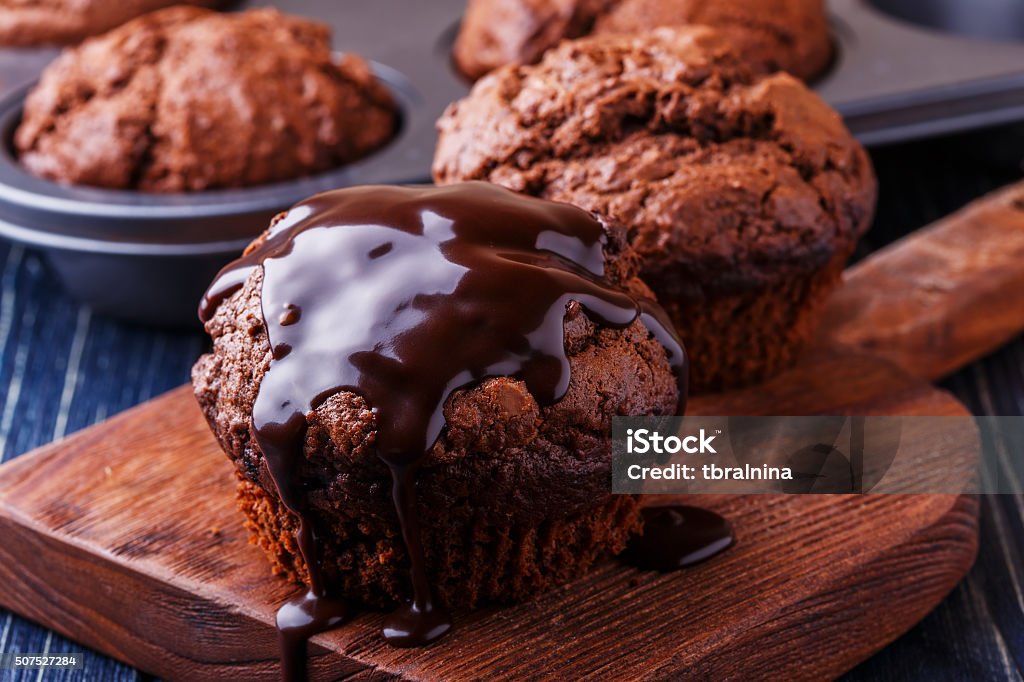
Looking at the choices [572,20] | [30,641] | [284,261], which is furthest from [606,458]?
→ [572,20]

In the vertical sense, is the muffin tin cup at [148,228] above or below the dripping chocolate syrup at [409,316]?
below

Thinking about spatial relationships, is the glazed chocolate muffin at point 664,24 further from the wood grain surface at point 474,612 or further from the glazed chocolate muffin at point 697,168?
the wood grain surface at point 474,612

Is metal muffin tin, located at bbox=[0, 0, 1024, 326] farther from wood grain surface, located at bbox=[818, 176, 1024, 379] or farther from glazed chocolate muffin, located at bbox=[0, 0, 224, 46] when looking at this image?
wood grain surface, located at bbox=[818, 176, 1024, 379]

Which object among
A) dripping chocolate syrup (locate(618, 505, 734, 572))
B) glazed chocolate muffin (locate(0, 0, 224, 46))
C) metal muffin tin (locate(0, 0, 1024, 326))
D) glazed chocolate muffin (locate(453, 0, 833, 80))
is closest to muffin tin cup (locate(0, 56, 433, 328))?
A: metal muffin tin (locate(0, 0, 1024, 326))

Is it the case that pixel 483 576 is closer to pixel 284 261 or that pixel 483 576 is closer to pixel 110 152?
pixel 284 261

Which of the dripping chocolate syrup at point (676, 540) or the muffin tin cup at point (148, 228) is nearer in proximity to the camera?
the dripping chocolate syrup at point (676, 540)

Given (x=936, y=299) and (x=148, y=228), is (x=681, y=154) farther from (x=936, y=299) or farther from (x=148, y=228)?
(x=148, y=228)

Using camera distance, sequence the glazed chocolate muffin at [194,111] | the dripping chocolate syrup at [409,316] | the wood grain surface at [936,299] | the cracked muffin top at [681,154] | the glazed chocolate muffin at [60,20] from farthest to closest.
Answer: the glazed chocolate muffin at [60,20]
the glazed chocolate muffin at [194,111]
the wood grain surface at [936,299]
the cracked muffin top at [681,154]
the dripping chocolate syrup at [409,316]

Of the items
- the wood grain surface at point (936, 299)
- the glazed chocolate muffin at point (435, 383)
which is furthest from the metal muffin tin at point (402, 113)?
the glazed chocolate muffin at point (435, 383)
